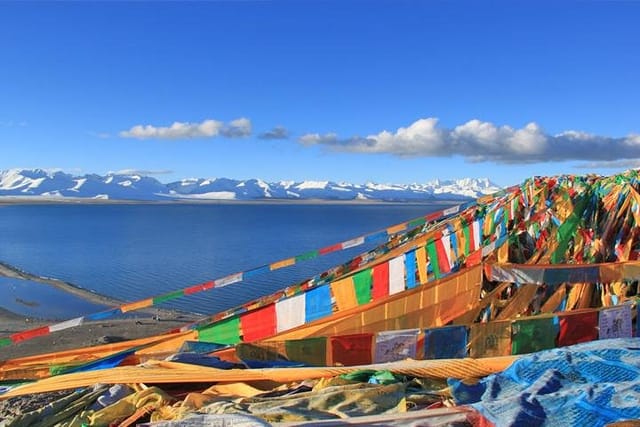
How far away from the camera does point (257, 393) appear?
4.71 meters

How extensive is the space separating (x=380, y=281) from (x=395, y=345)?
3304 mm

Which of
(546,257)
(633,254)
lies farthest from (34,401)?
(633,254)

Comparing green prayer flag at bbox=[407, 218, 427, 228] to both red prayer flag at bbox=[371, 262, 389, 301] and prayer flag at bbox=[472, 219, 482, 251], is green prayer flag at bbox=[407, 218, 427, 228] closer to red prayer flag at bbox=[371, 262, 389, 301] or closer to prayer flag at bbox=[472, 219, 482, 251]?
prayer flag at bbox=[472, 219, 482, 251]

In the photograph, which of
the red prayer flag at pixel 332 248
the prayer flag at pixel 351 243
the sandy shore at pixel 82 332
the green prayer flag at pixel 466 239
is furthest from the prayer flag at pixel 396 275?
the sandy shore at pixel 82 332

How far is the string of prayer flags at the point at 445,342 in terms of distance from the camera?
6.23 metres

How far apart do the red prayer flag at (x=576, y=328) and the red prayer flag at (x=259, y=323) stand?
148 inches

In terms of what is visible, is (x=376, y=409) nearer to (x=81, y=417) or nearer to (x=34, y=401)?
(x=81, y=417)

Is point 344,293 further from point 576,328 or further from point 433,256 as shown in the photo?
point 576,328

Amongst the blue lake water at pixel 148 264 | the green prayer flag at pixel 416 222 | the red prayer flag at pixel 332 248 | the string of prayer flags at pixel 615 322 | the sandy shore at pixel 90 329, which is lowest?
the blue lake water at pixel 148 264

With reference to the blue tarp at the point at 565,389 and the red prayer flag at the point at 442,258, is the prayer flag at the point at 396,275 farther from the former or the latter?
the blue tarp at the point at 565,389

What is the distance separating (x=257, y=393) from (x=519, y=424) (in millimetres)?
2103

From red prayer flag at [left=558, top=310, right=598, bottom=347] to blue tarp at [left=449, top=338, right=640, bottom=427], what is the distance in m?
1.29

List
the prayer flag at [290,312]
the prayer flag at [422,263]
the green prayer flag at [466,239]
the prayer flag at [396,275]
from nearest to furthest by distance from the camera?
the prayer flag at [290,312] < the prayer flag at [396,275] < the prayer flag at [422,263] < the green prayer flag at [466,239]

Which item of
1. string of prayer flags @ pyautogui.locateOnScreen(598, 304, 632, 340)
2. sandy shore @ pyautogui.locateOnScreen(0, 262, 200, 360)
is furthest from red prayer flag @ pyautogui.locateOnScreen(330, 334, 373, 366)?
sandy shore @ pyautogui.locateOnScreen(0, 262, 200, 360)
